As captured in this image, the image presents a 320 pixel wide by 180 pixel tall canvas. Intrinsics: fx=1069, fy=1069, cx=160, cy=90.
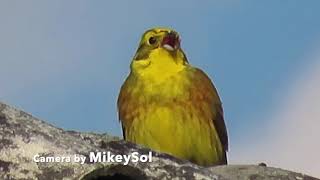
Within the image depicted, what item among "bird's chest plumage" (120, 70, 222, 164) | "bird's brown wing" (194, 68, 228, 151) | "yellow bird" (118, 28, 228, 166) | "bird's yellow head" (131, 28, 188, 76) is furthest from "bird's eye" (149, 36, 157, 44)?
"bird's chest plumage" (120, 70, 222, 164)

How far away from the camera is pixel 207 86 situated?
1033cm

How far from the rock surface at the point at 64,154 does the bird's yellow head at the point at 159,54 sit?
392 centimetres

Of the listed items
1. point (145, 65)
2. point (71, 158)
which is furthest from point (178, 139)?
point (71, 158)

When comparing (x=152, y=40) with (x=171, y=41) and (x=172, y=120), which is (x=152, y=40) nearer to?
(x=171, y=41)

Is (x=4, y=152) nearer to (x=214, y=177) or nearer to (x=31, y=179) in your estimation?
(x=31, y=179)

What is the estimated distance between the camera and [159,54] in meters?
10.3

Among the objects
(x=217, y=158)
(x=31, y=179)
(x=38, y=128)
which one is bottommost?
(x=31, y=179)

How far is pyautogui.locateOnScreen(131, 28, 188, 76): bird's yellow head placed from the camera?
33.4 ft

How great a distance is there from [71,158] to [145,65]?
4.71 m

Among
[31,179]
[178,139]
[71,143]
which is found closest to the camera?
[31,179]

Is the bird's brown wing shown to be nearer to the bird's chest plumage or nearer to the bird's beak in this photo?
the bird's chest plumage

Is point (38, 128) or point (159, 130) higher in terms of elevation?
point (159, 130)

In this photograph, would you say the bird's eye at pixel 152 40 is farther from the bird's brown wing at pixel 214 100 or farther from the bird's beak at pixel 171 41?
the bird's brown wing at pixel 214 100

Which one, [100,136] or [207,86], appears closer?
[100,136]
